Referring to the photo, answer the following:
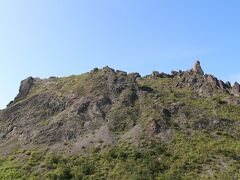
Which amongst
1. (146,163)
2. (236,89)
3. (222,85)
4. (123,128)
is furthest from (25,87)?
(146,163)

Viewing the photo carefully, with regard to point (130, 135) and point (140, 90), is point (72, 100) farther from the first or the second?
point (130, 135)

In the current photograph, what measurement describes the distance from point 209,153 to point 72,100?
41140 mm

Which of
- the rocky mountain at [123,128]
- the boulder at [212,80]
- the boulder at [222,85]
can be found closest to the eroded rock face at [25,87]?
the rocky mountain at [123,128]

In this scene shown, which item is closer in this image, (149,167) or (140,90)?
(149,167)

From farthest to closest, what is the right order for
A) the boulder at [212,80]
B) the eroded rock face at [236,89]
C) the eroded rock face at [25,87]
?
1. the eroded rock face at [25,87]
2. the boulder at [212,80]
3. the eroded rock face at [236,89]

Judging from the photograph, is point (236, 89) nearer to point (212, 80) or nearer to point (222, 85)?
point (222, 85)

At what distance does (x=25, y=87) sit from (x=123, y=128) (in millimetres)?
45190

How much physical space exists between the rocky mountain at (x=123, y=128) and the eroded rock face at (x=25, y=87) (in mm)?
540

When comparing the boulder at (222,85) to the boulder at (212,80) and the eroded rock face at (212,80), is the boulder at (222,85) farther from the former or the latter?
the eroded rock face at (212,80)

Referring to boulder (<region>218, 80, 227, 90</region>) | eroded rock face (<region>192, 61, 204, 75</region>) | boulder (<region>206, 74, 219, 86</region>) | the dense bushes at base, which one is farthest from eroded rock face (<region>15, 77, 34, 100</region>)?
boulder (<region>218, 80, 227, 90</region>)

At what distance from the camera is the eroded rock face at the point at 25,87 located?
12681 cm

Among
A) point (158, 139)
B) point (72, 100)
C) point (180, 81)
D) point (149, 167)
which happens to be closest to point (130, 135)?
point (158, 139)

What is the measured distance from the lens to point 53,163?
85.7 m

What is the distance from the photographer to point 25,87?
130 m
